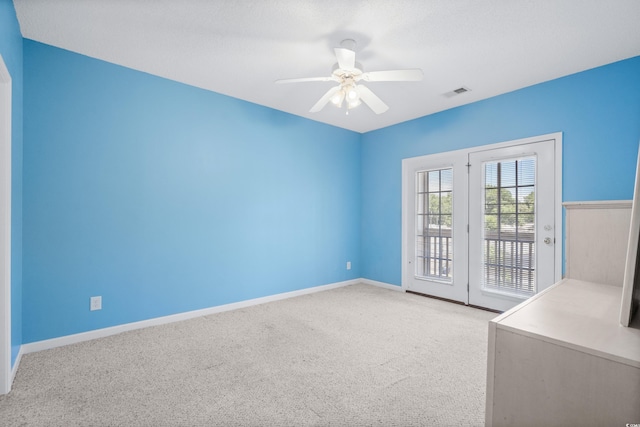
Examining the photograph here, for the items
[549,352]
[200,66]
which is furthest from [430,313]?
[200,66]

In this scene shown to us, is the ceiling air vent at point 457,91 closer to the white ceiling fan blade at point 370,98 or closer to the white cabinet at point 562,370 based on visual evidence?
the white ceiling fan blade at point 370,98

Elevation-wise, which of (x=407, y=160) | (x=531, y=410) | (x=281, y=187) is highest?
(x=407, y=160)

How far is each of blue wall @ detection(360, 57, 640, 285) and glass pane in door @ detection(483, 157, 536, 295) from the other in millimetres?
327

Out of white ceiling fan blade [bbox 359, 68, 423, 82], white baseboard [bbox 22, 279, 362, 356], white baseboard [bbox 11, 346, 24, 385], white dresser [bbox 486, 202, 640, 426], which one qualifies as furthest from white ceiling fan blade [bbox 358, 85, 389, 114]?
white baseboard [bbox 11, 346, 24, 385]

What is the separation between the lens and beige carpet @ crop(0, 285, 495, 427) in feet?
5.42

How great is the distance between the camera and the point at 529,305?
1.22m

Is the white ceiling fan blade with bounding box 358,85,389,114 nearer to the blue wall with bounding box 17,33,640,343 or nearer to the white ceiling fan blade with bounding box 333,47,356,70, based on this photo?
the white ceiling fan blade with bounding box 333,47,356,70

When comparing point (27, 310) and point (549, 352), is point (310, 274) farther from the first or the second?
point (549, 352)

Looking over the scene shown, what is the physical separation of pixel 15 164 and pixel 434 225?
14.1 feet

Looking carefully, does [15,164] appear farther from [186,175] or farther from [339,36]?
[339,36]

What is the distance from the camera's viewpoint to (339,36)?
2307mm

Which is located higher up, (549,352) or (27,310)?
(549,352)

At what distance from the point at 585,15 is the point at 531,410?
8.42ft

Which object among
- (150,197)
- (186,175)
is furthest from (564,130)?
(150,197)
